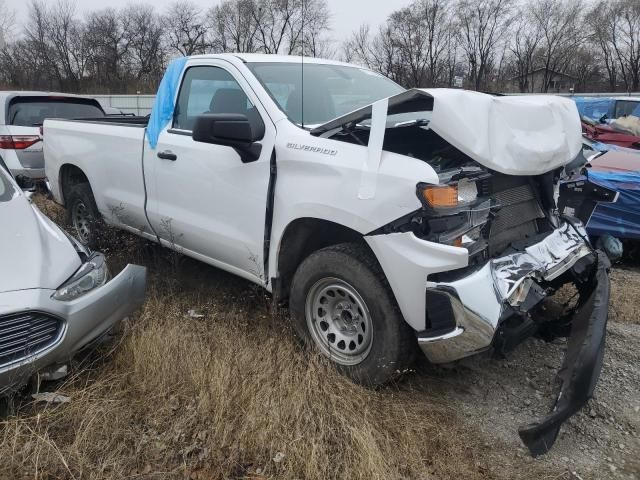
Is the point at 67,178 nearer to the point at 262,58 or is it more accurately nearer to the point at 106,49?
the point at 262,58

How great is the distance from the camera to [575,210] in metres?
4.64

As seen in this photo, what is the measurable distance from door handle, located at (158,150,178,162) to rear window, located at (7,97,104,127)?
15.8 feet

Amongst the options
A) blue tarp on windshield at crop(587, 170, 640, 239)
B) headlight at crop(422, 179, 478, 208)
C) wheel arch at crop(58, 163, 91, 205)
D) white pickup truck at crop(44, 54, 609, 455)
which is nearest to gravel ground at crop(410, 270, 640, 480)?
white pickup truck at crop(44, 54, 609, 455)

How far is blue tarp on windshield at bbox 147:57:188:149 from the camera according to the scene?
13.8 ft

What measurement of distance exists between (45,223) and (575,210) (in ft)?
13.7

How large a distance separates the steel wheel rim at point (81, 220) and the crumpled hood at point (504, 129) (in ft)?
13.2

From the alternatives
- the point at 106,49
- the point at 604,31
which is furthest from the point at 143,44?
the point at 604,31

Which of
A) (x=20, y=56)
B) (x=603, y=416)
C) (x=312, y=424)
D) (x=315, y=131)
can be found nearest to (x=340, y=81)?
(x=315, y=131)

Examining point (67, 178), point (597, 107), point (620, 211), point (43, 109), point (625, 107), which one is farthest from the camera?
point (597, 107)

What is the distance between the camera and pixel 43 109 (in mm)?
8102

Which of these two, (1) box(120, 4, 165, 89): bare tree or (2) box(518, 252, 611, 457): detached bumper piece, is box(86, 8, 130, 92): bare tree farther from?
(2) box(518, 252, 611, 457): detached bumper piece

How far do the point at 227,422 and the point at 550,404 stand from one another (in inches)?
72.6

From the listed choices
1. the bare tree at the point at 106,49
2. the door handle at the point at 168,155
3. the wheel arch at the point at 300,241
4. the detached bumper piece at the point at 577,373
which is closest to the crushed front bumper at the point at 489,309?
the detached bumper piece at the point at 577,373

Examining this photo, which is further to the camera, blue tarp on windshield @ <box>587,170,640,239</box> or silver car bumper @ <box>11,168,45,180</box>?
silver car bumper @ <box>11,168,45,180</box>
